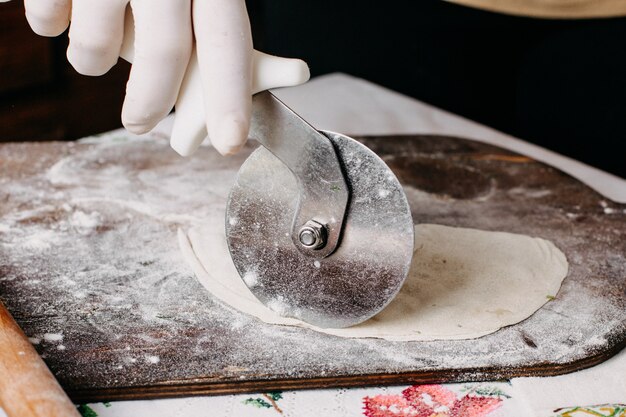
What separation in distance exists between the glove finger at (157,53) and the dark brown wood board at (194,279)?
0.28 m

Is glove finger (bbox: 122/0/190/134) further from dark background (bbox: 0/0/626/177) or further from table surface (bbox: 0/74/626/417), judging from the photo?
dark background (bbox: 0/0/626/177)

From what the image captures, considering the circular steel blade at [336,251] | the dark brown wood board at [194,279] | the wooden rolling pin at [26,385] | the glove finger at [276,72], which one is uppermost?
the glove finger at [276,72]

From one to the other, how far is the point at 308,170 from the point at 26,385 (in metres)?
0.39

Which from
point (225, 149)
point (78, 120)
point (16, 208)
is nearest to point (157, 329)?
point (225, 149)

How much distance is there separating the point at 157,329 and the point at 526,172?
0.80 meters

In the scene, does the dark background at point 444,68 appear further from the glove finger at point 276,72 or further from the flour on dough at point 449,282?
the glove finger at point 276,72

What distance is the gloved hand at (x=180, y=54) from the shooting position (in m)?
0.80

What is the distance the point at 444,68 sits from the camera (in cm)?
184

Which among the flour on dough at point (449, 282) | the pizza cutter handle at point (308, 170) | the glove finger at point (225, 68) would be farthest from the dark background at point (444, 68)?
the glove finger at point (225, 68)

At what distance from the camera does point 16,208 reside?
1223 millimetres

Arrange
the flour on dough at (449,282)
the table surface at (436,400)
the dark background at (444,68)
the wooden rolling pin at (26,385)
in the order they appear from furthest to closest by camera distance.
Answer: the dark background at (444,68), the flour on dough at (449,282), the table surface at (436,400), the wooden rolling pin at (26,385)

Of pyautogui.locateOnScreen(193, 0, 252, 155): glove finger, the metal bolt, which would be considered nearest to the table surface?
the metal bolt

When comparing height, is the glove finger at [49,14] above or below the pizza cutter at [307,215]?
above

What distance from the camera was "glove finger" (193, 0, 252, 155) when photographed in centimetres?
80
